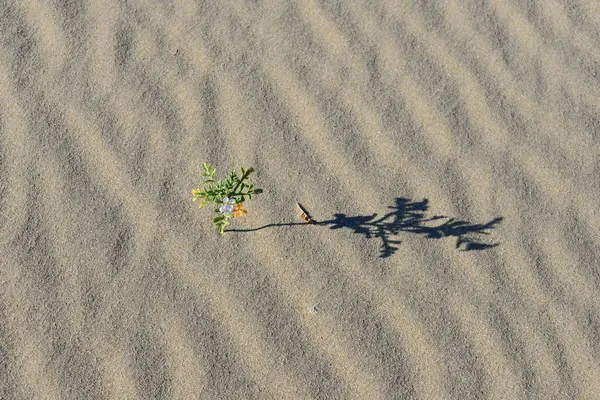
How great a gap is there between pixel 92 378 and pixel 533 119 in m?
2.04

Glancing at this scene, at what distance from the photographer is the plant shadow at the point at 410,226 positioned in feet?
9.66

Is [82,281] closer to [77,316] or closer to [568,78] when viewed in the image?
[77,316]

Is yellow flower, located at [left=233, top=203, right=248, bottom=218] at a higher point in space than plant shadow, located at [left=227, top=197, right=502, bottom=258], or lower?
higher

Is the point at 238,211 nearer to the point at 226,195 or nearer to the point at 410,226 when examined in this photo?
the point at 226,195

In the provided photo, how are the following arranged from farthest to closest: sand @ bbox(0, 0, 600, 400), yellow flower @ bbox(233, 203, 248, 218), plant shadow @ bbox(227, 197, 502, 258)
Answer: plant shadow @ bbox(227, 197, 502, 258)
yellow flower @ bbox(233, 203, 248, 218)
sand @ bbox(0, 0, 600, 400)

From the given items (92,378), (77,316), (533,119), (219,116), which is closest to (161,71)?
(219,116)

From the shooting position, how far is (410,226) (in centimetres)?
298

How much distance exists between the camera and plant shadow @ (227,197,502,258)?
294cm

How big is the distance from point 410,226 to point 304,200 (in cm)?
42

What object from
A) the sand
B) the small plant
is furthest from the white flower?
the sand

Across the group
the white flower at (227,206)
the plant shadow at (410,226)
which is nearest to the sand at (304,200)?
the plant shadow at (410,226)

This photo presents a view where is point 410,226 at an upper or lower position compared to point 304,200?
lower

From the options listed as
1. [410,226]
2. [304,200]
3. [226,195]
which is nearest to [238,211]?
[226,195]

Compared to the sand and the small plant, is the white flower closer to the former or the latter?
the small plant
